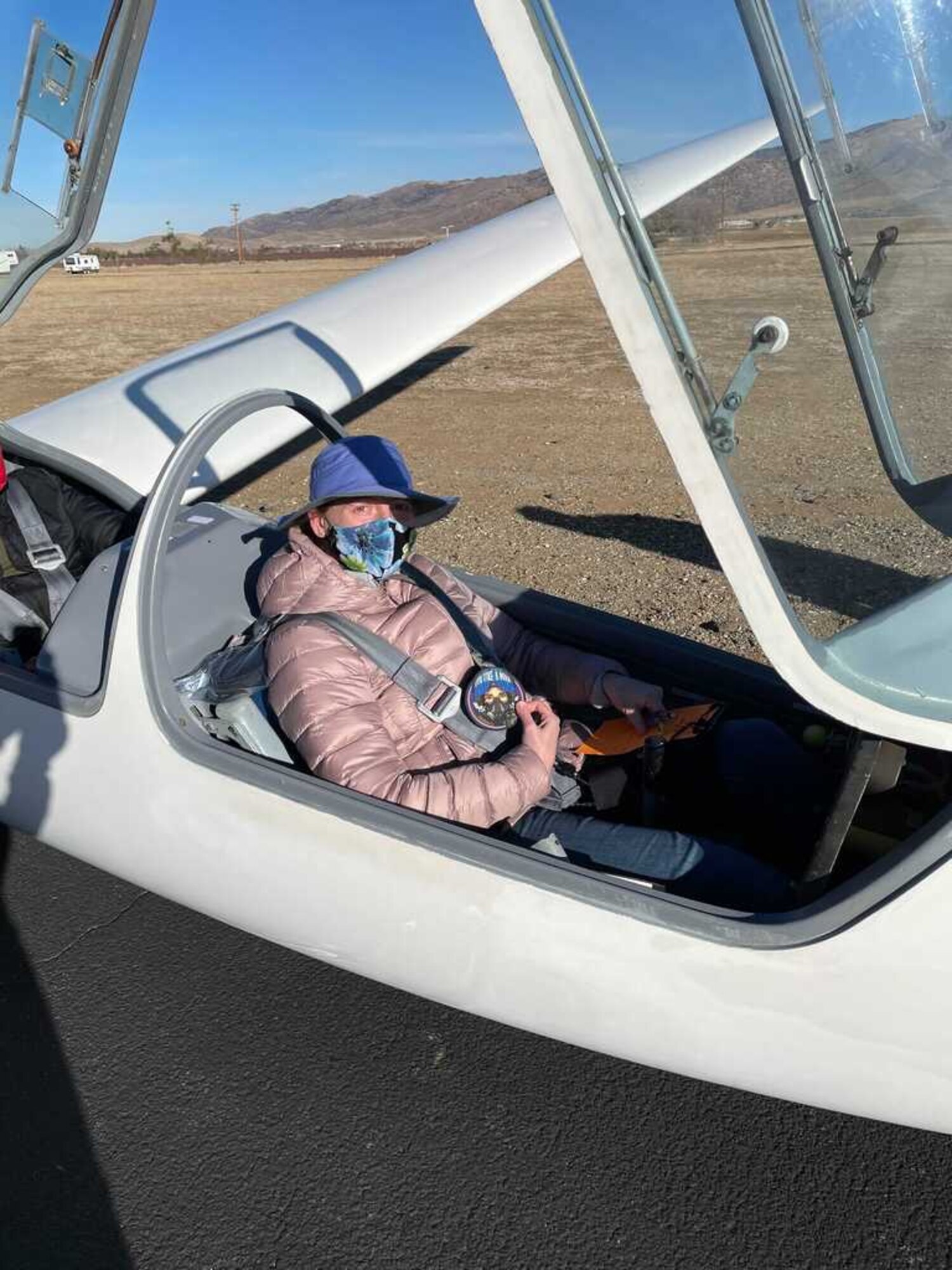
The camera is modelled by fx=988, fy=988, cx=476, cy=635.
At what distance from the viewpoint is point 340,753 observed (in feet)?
7.21

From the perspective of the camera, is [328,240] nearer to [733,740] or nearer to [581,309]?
[581,309]

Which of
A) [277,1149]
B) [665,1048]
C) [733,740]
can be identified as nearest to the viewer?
[665,1048]

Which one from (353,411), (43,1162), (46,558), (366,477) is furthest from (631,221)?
(353,411)

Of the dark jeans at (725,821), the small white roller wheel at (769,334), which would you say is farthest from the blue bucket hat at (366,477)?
the small white roller wheel at (769,334)

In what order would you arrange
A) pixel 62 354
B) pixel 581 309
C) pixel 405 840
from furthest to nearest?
pixel 581 309
pixel 62 354
pixel 405 840

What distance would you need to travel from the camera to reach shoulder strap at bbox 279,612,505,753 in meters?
2.31

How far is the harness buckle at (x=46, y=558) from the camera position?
3238mm

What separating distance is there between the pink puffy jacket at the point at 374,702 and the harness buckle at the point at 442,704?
0.02 meters

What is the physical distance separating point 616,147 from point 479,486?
17.4 ft

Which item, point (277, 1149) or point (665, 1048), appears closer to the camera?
point (665, 1048)

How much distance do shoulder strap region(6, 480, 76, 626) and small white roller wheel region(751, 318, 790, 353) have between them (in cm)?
245

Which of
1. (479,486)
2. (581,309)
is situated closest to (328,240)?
(581,309)

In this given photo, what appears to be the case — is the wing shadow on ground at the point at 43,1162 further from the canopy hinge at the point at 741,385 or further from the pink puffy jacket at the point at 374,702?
the canopy hinge at the point at 741,385

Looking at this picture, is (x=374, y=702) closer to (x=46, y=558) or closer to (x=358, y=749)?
(x=358, y=749)
